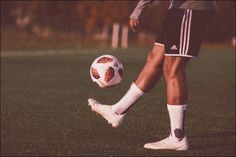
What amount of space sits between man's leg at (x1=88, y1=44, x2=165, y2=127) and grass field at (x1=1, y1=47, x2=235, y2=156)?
33.5 inches

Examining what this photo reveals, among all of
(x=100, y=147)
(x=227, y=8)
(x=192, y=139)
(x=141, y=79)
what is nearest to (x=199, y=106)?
(x=192, y=139)

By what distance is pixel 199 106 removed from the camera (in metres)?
12.5

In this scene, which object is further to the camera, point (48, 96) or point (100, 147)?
point (48, 96)

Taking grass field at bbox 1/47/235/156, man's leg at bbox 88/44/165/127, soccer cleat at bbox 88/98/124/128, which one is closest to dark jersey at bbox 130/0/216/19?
man's leg at bbox 88/44/165/127

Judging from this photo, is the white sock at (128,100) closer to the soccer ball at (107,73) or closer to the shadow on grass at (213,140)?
the soccer ball at (107,73)

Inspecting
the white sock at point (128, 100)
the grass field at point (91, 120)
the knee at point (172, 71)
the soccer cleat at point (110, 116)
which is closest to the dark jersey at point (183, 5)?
the knee at point (172, 71)

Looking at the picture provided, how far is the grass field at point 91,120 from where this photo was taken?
7.79 metres

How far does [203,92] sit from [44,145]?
7902mm

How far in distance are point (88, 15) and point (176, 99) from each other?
67.8 meters

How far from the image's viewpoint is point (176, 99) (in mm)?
6734

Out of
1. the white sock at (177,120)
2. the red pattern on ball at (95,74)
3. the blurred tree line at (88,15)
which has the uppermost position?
the blurred tree line at (88,15)

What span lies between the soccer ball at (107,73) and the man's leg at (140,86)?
0.93ft

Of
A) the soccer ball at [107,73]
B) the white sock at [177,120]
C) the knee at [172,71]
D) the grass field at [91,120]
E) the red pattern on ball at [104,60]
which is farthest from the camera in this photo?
the grass field at [91,120]

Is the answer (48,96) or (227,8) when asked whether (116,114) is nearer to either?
(48,96)
